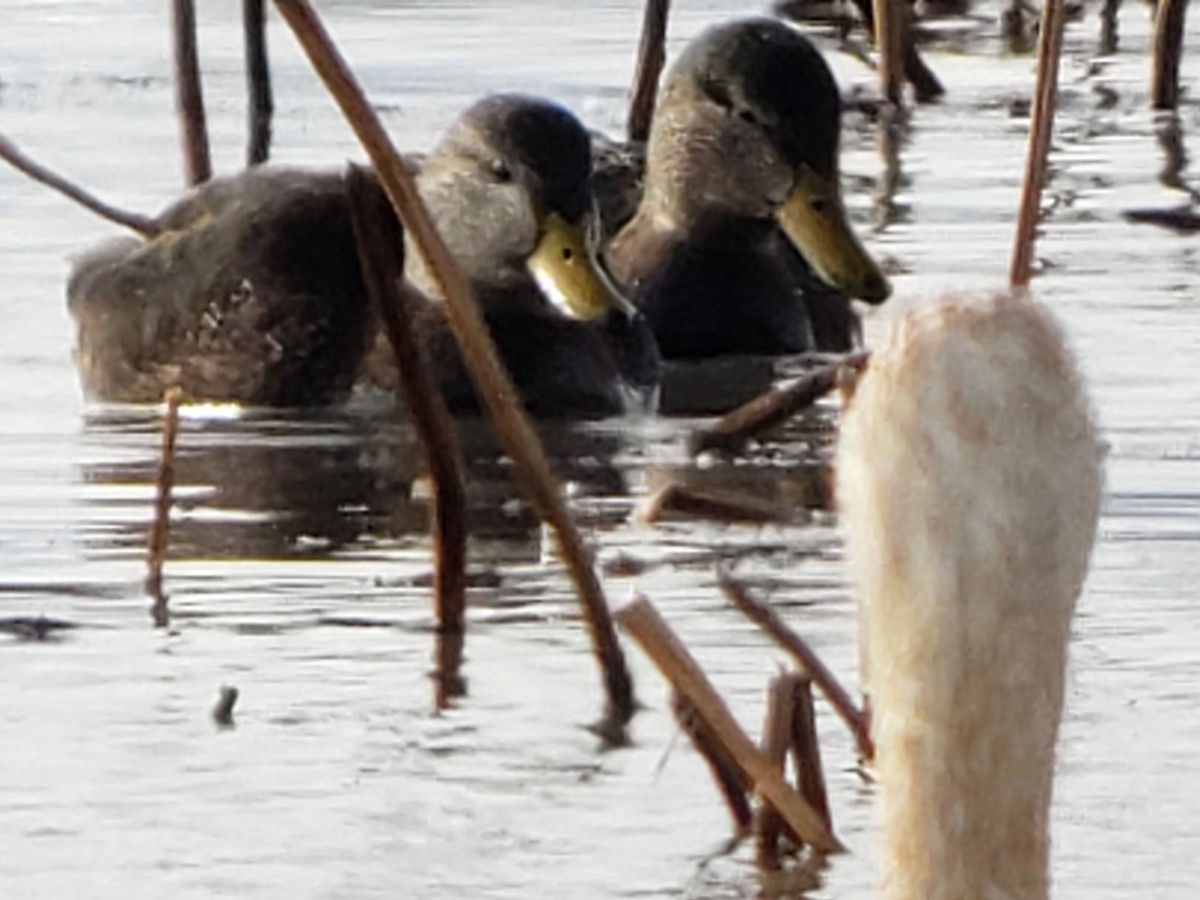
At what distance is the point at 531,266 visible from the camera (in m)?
9.87

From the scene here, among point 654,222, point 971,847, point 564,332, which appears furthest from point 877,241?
point 971,847

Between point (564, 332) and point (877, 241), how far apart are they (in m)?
1.59

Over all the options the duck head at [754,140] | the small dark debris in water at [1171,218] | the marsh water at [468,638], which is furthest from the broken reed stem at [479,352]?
the small dark debris in water at [1171,218]

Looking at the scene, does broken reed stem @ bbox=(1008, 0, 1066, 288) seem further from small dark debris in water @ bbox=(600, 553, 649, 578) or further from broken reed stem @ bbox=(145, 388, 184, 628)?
small dark debris in water @ bbox=(600, 553, 649, 578)

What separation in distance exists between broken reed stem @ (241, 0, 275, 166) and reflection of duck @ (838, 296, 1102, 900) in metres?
9.44

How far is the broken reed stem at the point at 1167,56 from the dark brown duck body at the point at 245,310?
424 centimetres

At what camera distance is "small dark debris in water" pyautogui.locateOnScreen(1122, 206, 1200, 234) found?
35.9ft

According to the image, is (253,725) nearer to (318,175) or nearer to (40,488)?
(40,488)

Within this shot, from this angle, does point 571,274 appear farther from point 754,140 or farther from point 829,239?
point 754,140

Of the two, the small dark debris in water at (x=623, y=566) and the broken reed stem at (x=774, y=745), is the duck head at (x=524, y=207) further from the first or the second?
the broken reed stem at (x=774, y=745)

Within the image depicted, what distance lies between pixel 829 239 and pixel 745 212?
0.75 meters

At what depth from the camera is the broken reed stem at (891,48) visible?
12.5 meters

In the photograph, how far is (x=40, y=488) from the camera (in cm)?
770

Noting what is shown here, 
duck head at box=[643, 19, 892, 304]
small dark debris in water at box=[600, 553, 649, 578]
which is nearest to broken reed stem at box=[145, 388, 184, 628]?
small dark debris in water at box=[600, 553, 649, 578]
